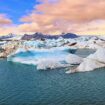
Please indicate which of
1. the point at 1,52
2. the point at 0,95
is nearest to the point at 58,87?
the point at 0,95

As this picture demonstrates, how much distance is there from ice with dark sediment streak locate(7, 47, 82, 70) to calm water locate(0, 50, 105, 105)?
185 inches

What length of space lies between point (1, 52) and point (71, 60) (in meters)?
30.5

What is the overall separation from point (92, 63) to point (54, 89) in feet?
46.1

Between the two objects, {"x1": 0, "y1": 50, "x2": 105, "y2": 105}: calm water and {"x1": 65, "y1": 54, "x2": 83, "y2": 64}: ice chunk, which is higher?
{"x1": 65, "y1": 54, "x2": 83, "y2": 64}: ice chunk

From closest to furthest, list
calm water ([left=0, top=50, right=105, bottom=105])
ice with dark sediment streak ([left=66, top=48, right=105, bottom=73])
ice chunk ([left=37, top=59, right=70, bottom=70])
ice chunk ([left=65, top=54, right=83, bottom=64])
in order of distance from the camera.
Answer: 1. calm water ([left=0, top=50, right=105, bottom=105])
2. ice with dark sediment streak ([left=66, top=48, right=105, bottom=73])
3. ice chunk ([left=37, top=59, right=70, bottom=70])
4. ice chunk ([left=65, top=54, right=83, bottom=64])

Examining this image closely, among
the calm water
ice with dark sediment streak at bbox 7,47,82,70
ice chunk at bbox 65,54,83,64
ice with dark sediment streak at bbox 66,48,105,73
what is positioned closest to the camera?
the calm water

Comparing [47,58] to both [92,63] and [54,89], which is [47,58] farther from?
[54,89]

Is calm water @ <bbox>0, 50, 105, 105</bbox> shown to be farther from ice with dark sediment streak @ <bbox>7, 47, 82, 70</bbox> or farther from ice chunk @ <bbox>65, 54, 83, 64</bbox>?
ice chunk @ <bbox>65, 54, 83, 64</bbox>

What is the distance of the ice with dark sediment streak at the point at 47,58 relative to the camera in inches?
1944

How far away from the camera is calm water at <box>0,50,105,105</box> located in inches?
1108

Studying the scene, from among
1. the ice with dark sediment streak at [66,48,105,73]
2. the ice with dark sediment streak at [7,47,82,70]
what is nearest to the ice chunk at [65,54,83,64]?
the ice with dark sediment streak at [7,47,82,70]

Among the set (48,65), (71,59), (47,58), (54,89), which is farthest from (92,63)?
(54,89)

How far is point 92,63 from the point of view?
149ft

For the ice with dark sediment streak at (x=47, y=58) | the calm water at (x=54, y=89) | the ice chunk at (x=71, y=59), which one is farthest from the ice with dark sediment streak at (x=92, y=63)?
the ice with dark sediment streak at (x=47, y=58)
